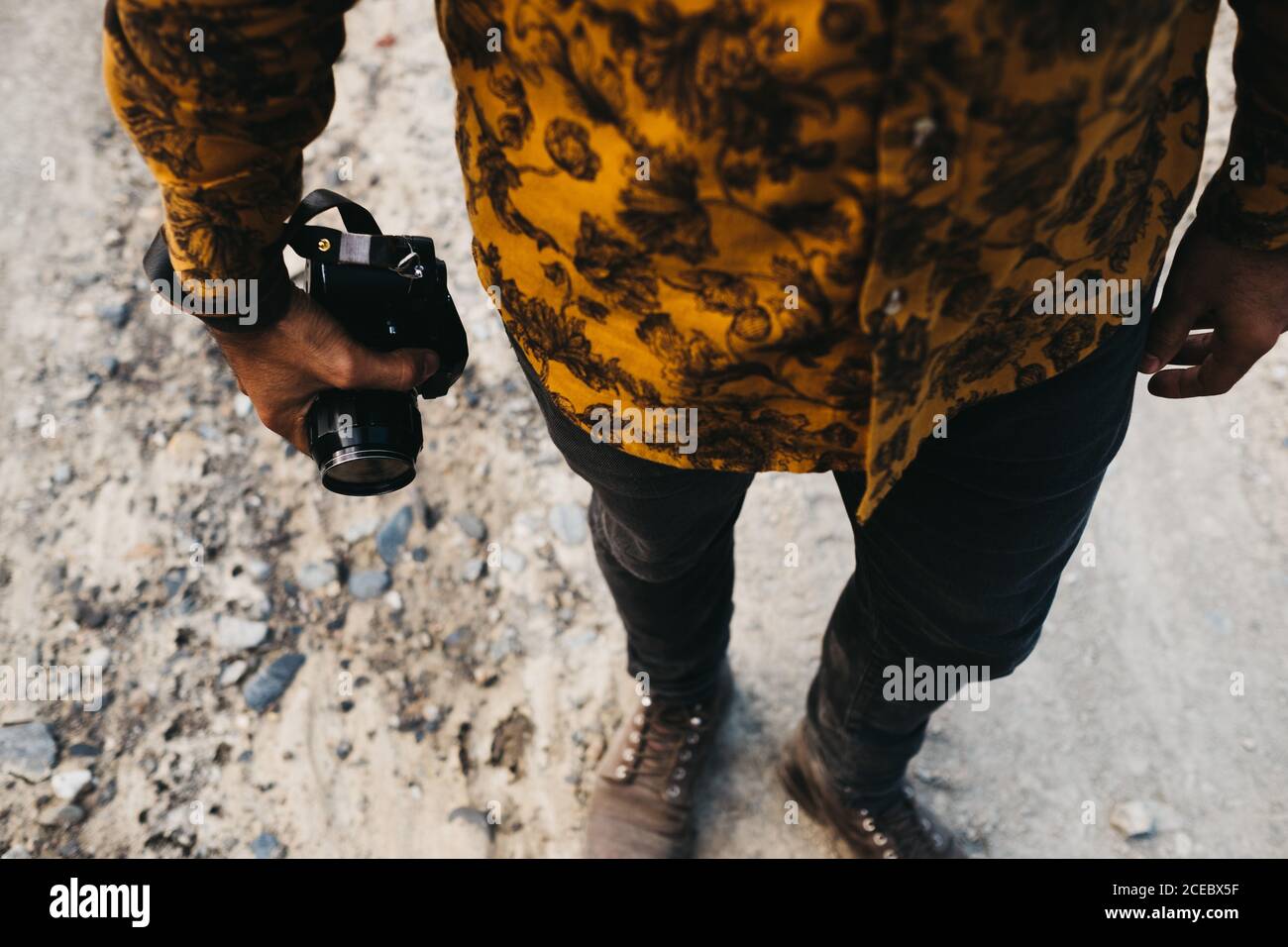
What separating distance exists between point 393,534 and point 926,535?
1284 millimetres

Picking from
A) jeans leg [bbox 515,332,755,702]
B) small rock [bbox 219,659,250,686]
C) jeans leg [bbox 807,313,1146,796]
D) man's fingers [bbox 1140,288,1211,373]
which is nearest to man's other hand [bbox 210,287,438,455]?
jeans leg [bbox 515,332,755,702]

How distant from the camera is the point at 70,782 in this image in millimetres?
1680

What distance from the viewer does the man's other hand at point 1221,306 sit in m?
0.94

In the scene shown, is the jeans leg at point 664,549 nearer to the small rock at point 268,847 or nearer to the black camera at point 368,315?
the black camera at point 368,315

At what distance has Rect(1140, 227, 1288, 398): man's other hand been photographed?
3.08 feet

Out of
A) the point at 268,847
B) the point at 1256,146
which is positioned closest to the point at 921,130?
the point at 1256,146

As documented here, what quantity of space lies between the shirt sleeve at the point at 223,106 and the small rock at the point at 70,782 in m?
1.26

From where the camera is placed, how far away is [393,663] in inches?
72.9

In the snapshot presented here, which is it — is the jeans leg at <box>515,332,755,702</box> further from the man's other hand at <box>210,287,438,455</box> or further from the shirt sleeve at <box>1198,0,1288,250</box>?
the shirt sleeve at <box>1198,0,1288,250</box>

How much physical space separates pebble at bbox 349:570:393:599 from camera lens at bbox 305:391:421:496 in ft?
2.98

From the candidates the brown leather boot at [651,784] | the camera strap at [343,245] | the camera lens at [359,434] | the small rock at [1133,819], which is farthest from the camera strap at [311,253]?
the small rock at [1133,819]

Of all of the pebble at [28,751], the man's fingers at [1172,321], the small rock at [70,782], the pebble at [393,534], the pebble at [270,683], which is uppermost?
the man's fingers at [1172,321]
